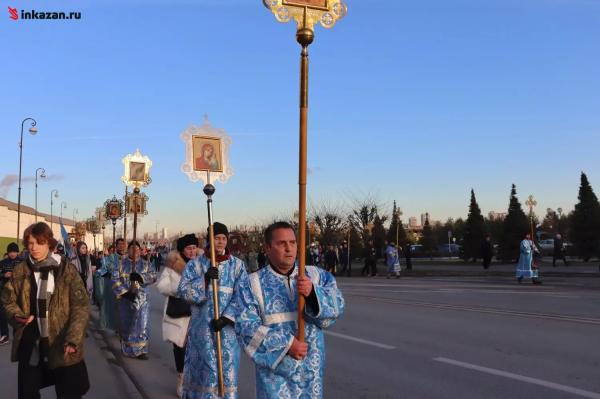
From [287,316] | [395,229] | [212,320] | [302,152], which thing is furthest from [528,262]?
[395,229]

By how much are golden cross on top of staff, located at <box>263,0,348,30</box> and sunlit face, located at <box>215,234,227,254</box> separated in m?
2.52

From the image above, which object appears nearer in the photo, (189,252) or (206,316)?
(206,316)

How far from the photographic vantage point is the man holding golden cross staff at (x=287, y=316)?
3.30 metres

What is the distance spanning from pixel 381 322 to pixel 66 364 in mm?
8564

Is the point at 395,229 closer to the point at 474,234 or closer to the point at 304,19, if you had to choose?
the point at 474,234

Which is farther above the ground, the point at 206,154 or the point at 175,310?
the point at 206,154

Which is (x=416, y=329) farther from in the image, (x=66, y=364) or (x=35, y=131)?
(x=35, y=131)

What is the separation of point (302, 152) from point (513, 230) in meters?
40.5

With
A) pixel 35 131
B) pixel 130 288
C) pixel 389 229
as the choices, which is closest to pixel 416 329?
pixel 130 288

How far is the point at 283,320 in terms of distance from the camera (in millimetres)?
3434

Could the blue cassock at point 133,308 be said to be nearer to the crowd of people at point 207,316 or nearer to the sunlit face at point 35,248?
the crowd of people at point 207,316

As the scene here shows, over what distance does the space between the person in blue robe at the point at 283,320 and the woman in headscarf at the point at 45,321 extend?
75.4 inches

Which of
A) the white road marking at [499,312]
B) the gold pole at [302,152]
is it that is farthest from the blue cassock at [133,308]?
the white road marking at [499,312]

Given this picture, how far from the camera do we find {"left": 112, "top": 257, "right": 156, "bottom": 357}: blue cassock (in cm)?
922
